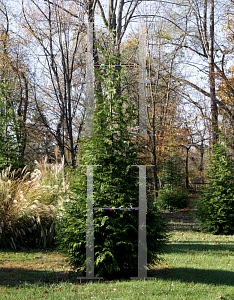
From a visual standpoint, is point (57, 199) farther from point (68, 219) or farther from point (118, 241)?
point (118, 241)

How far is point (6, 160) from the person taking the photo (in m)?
10.8

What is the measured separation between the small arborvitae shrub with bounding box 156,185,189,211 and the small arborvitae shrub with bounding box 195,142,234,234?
531cm

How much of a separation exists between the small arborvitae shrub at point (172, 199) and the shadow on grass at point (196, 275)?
10573 mm

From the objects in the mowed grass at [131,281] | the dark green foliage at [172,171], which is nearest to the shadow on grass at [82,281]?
the mowed grass at [131,281]

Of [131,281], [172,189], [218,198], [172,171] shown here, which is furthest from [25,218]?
[172,171]

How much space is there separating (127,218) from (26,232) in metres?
3.88

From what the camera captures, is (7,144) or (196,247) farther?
(7,144)

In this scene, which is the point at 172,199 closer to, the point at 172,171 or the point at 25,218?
the point at 172,171

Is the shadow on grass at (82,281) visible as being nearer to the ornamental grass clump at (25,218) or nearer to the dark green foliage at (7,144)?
the ornamental grass clump at (25,218)

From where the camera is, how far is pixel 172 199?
16547mm

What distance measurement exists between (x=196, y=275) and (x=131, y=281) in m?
1.49

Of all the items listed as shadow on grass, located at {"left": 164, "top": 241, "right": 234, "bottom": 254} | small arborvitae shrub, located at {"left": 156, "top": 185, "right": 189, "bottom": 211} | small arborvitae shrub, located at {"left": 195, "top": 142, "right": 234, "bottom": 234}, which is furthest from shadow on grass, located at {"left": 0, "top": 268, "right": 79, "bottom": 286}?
small arborvitae shrub, located at {"left": 156, "top": 185, "right": 189, "bottom": 211}

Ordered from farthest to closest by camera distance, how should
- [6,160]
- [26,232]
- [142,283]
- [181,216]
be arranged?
[181,216] < [6,160] < [26,232] < [142,283]

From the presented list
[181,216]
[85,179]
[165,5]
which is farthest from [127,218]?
[165,5]
